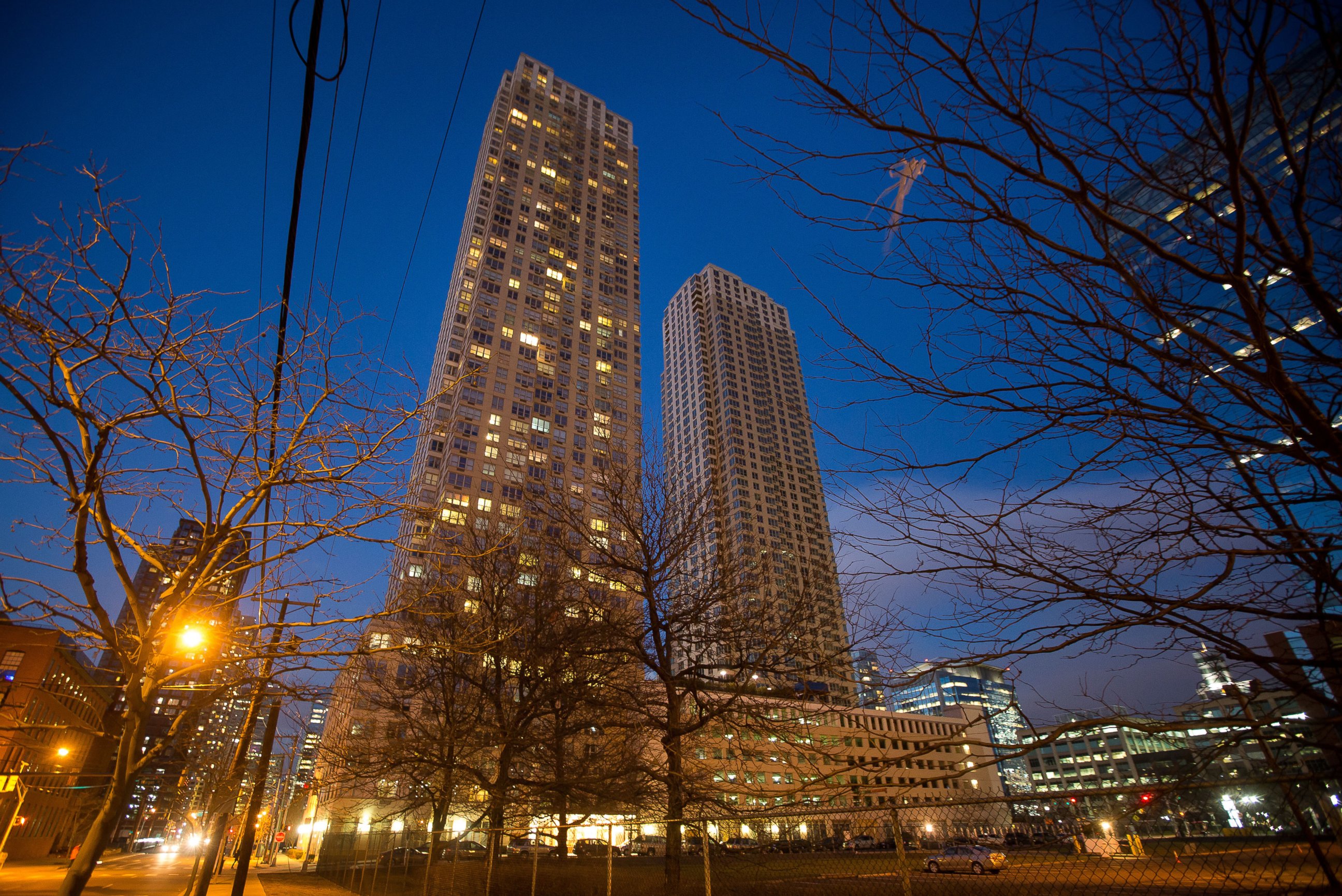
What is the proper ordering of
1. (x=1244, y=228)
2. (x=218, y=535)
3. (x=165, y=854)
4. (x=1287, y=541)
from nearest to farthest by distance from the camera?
1. (x=1244, y=228)
2. (x=1287, y=541)
3. (x=218, y=535)
4. (x=165, y=854)

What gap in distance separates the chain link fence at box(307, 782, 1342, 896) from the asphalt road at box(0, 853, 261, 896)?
413 inches

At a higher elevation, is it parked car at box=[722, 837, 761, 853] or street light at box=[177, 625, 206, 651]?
street light at box=[177, 625, 206, 651]

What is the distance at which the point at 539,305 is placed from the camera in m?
87.2

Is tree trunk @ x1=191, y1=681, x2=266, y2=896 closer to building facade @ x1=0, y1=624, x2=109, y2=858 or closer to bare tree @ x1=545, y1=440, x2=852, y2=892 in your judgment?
bare tree @ x1=545, y1=440, x2=852, y2=892

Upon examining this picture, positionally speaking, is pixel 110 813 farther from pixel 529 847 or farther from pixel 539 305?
pixel 539 305

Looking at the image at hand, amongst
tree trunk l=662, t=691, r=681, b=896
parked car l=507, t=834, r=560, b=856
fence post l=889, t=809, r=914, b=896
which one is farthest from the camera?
parked car l=507, t=834, r=560, b=856

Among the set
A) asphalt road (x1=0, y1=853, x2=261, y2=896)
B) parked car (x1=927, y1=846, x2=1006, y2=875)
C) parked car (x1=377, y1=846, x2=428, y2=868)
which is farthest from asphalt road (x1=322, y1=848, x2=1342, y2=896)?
asphalt road (x1=0, y1=853, x2=261, y2=896)

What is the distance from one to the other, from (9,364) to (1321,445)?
7845 mm

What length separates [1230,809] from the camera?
3297 mm

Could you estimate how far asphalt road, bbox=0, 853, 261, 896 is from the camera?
2088 cm

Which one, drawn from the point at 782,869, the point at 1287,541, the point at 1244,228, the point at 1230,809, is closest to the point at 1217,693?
the point at 1230,809

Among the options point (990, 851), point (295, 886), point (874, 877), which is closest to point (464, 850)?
point (874, 877)

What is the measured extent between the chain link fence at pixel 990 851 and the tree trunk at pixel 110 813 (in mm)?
4619

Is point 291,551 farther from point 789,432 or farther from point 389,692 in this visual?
point 789,432
